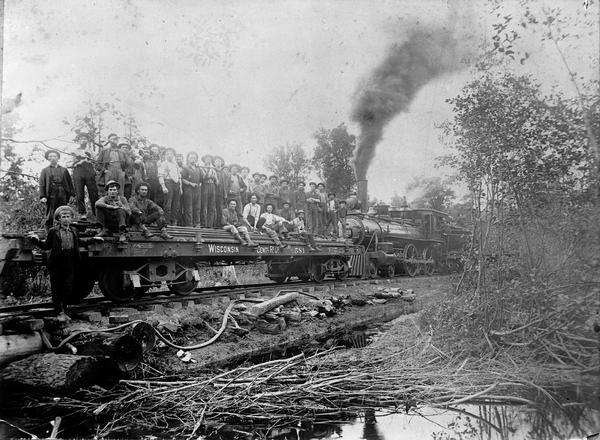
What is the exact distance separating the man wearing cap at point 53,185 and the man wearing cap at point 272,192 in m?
5.79

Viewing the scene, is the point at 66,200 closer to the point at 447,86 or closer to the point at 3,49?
the point at 3,49

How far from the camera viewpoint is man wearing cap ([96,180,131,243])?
739 cm

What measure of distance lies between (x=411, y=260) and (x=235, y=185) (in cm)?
903

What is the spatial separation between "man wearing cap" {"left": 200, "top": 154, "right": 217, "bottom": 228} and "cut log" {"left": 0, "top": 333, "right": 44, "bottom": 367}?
553 centimetres

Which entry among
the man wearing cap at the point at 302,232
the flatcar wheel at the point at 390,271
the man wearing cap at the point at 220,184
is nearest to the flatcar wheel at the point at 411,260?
the flatcar wheel at the point at 390,271

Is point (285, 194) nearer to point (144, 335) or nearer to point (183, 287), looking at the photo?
point (183, 287)

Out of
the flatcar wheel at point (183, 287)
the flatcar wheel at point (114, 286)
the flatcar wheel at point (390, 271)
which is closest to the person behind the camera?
the flatcar wheel at point (114, 286)

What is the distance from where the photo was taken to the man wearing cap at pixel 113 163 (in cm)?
889

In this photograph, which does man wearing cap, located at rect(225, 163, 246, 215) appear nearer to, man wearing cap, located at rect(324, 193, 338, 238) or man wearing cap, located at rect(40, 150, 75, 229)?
man wearing cap, located at rect(324, 193, 338, 238)

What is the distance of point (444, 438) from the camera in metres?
4.09

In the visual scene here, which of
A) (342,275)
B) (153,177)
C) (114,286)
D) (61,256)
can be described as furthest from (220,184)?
(342,275)

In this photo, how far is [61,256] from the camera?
633 centimetres

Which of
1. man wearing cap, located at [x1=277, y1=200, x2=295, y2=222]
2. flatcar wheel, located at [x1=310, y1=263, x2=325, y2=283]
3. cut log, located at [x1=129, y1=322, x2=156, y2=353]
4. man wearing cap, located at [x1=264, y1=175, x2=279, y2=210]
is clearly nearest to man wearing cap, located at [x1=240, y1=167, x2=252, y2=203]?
man wearing cap, located at [x1=264, y1=175, x2=279, y2=210]

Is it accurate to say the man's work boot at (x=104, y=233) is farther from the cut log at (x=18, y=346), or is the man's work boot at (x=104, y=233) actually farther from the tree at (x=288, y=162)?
the tree at (x=288, y=162)
